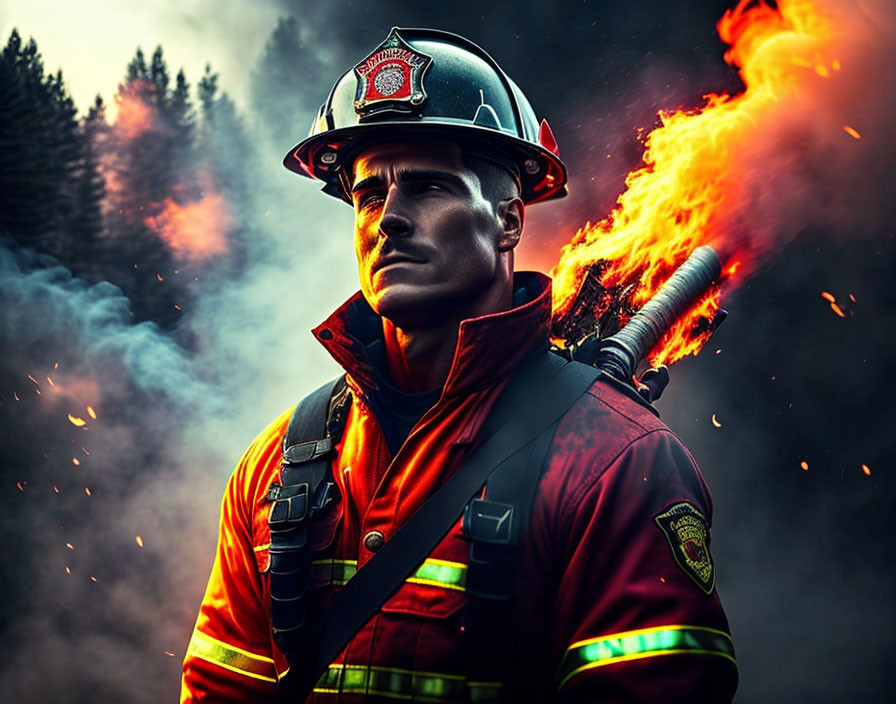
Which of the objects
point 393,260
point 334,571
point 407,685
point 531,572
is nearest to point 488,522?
point 531,572

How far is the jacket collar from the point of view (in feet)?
9.87

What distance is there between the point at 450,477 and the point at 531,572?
0.48 metres

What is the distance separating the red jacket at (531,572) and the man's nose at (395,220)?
0.49 metres

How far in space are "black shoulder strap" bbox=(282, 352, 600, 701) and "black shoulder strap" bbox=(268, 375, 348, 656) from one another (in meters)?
0.12

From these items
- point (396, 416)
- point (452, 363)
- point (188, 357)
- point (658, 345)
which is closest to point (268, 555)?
point (396, 416)

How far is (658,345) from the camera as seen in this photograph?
409cm

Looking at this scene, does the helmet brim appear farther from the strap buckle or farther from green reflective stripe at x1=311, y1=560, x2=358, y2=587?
green reflective stripe at x1=311, y1=560, x2=358, y2=587

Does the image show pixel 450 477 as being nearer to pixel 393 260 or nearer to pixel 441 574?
pixel 441 574

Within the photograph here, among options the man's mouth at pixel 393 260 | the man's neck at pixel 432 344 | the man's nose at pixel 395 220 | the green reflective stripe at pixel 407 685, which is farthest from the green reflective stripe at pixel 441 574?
the man's nose at pixel 395 220

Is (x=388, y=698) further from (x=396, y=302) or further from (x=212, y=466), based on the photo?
(x=212, y=466)

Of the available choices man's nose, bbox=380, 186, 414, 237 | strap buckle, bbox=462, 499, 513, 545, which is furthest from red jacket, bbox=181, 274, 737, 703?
man's nose, bbox=380, 186, 414, 237

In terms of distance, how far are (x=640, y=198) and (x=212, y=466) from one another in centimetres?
755

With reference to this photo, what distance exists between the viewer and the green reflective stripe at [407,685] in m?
2.63

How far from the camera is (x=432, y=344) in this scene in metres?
3.29
